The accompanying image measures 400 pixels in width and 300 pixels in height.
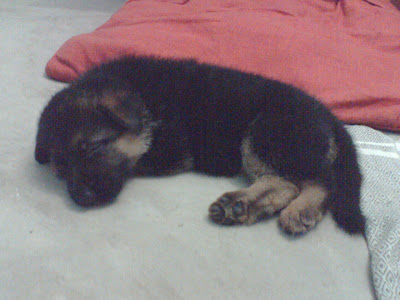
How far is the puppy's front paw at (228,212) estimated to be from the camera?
4.86 ft

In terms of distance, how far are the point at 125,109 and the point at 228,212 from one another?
0.69m

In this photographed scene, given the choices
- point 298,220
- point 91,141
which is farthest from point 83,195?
point 298,220

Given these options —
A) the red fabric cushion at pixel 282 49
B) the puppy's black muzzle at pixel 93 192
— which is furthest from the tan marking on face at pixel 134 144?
the red fabric cushion at pixel 282 49

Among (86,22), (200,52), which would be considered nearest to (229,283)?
(200,52)

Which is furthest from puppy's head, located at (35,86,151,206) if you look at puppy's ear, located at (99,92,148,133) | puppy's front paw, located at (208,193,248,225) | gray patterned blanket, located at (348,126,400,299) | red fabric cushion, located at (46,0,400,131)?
gray patterned blanket, located at (348,126,400,299)

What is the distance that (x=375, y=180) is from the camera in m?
1.80

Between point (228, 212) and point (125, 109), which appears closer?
point (228, 212)

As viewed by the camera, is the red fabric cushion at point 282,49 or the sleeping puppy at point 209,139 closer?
the sleeping puppy at point 209,139

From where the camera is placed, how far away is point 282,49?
2500 mm

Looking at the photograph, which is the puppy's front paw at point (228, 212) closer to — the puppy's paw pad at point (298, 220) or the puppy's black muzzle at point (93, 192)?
the puppy's paw pad at point (298, 220)

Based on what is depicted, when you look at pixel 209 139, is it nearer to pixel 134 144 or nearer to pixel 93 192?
pixel 134 144

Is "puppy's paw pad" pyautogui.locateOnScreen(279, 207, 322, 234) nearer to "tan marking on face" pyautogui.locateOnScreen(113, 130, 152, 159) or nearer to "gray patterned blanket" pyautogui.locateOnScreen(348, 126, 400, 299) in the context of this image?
"gray patterned blanket" pyautogui.locateOnScreen(348, 126, 400, 299)

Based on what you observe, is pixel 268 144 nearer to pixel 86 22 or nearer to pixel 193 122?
pixel 193 122

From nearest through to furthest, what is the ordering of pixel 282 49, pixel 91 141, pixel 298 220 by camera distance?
pixel 298 220, pixel 91 141, pixel 282 49
